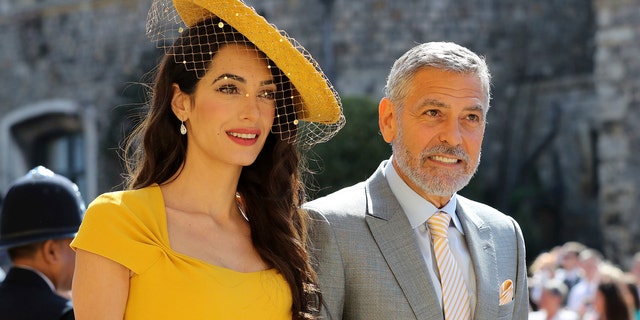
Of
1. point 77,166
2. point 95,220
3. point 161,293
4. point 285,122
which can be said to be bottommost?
point 77,166

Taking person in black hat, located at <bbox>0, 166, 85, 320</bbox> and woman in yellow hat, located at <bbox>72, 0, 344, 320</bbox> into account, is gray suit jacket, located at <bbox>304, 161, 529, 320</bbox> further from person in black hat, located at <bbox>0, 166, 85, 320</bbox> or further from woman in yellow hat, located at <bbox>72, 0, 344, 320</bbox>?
person in black hat, located at <bbox>0, 166, 85, 320</bbox>

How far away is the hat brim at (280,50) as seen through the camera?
3.31 m

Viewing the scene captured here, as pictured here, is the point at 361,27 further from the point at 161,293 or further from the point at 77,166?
the point at 161,293

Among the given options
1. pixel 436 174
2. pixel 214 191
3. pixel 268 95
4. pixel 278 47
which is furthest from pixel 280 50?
pixel 436 174

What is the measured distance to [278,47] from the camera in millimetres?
3348

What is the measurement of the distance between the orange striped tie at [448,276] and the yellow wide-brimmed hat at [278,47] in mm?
470

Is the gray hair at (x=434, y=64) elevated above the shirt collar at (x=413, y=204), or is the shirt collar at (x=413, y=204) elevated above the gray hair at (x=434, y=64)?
the gray hair at (x=434, y=64)

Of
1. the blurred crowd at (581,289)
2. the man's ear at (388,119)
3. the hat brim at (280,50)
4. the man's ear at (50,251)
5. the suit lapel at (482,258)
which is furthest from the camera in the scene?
the blurred crowd at (581,289)

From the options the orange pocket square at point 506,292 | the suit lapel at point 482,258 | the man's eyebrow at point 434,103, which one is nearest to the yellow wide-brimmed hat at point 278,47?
the man's eyebrow at point 434,103

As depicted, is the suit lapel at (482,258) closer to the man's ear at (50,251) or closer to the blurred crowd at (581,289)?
the man's ear at (50,251)

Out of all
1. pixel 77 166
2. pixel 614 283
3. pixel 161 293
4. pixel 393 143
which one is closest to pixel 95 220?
pixel 161 293

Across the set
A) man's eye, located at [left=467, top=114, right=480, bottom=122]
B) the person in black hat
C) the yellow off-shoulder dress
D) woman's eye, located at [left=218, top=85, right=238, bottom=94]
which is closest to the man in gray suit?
man's eye, located at [left=467, top=114, right=480, bottom=122]

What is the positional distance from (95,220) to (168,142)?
1.42ft

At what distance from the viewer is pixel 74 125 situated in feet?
58.7
